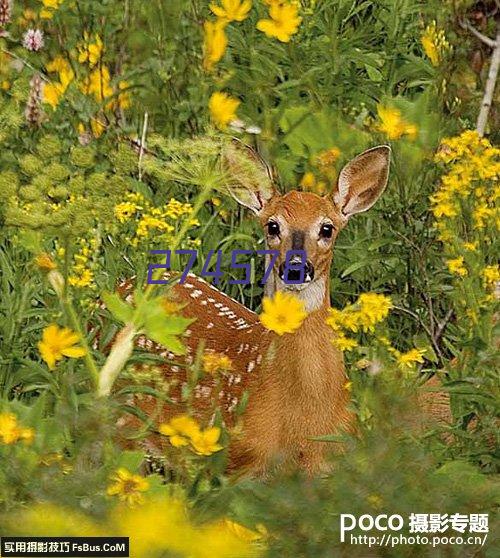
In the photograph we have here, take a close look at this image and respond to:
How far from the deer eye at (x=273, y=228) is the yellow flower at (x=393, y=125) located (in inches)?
26.3

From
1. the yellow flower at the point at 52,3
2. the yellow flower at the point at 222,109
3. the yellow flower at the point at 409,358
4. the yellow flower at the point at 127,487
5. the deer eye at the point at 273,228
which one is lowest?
the yellow flower at the point at 127,487

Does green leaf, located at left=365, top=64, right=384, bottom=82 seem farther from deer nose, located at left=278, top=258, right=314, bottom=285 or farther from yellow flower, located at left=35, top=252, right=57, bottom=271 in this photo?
yellow flower, located at left=35, top=252, right=57, bottom=271

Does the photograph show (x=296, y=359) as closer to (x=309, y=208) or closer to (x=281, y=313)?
(x=281, y=313)

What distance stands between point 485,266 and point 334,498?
2.87ft

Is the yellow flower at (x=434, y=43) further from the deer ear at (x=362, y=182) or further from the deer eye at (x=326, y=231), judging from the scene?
the deer eye at (x=326, y=231)

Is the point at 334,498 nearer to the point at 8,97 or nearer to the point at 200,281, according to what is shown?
the point at 200,281

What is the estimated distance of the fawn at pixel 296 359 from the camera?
4.54 metres

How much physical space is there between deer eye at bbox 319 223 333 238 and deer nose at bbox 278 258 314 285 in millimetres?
96

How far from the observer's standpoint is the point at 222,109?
517 cm

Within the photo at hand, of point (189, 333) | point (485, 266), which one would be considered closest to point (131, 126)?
point (189, 333)

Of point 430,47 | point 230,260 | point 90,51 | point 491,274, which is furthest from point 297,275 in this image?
point 90,51

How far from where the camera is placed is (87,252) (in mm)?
4621

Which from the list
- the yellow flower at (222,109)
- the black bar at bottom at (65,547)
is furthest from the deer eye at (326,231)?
the black bar at bottom at (65,547)

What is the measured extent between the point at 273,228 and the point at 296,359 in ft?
1.32
